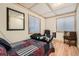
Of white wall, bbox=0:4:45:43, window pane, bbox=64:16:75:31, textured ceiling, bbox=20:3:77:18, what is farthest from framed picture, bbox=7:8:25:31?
window pane, bbox=64:16:75:31

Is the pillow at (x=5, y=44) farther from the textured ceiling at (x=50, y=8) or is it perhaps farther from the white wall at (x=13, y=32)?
the textured ceiling at (x=50, y=8)

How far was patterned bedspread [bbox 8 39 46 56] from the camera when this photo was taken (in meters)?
1.45

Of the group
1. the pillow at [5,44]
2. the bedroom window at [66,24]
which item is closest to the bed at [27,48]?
the pillow at [5,44]

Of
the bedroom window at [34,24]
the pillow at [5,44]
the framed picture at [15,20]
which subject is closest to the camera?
the pillow at [5,44]

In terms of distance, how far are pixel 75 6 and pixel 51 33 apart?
23.5 inches

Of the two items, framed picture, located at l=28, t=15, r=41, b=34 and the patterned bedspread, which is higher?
framed picture, located at l=28, t=15, r=41, b=34

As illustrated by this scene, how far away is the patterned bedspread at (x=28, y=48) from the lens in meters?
1.45

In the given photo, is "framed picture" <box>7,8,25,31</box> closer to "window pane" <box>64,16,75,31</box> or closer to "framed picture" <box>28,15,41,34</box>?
"framed picture" <box>28,15,41,34</box>

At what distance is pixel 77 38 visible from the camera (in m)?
1.55

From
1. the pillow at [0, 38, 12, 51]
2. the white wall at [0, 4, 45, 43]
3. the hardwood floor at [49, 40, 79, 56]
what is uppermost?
the white wall at [0, 4, 45, 43]

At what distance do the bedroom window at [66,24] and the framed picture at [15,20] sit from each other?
25.0 inches

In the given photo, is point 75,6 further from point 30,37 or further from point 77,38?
point 30,37

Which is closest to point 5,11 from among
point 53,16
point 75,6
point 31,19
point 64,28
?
point 31,19

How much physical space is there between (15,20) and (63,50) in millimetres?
945
